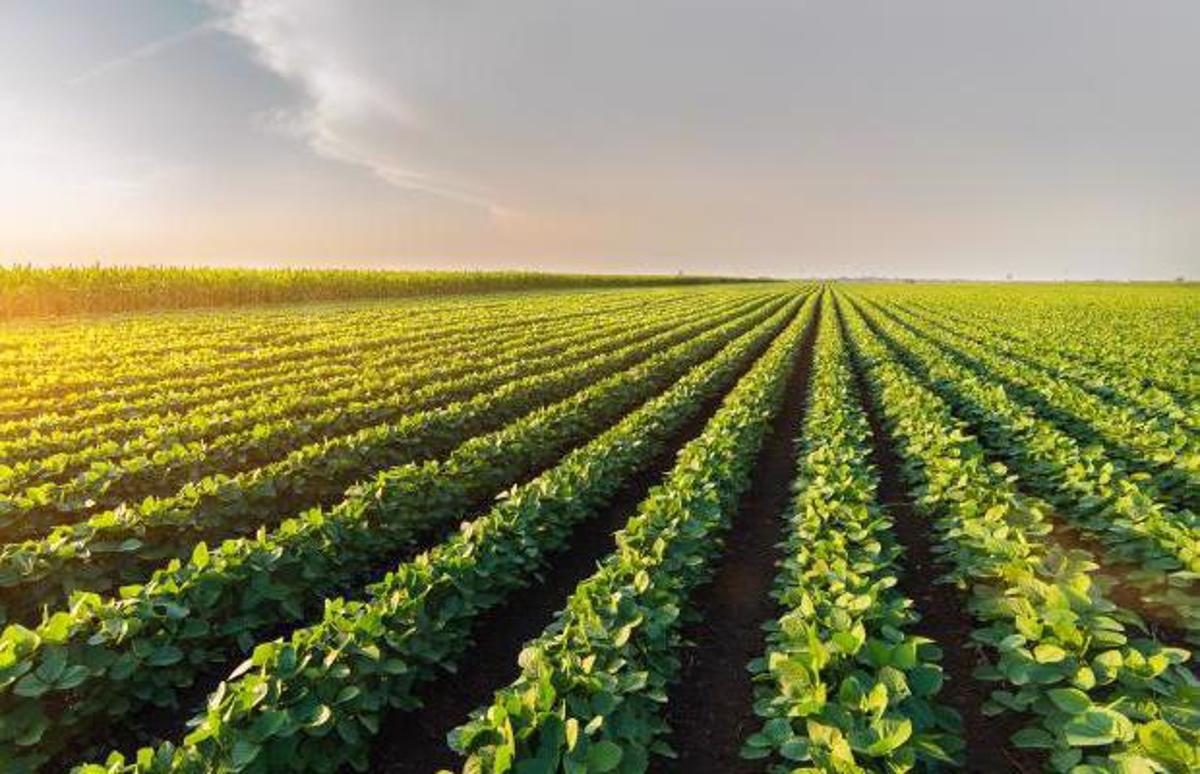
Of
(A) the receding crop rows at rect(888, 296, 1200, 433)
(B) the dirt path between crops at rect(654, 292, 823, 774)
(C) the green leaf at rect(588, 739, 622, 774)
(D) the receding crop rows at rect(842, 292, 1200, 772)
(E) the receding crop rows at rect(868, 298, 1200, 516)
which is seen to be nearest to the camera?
(C) the green leaf at rect(588, 739, 622, 774)

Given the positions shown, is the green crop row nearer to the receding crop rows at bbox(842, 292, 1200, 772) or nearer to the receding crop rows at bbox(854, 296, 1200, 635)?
the receding crop rows at bbox(842, 292, 1200, 772)

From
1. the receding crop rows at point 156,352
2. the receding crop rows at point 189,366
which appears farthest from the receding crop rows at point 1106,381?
the receding crop rows at point 156,352

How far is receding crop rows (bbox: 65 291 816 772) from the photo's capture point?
12.2ft

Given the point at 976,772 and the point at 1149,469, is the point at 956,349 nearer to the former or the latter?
the point at 1149,469

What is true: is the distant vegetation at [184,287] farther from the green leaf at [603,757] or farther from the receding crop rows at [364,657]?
the green leaf at [603,757]

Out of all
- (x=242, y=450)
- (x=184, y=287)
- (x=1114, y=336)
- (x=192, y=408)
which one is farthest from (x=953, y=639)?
(x=184, y=287)

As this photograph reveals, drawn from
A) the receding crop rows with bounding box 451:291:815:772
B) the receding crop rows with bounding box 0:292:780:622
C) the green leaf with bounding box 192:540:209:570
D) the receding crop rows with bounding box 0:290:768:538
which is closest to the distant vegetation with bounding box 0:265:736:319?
the receding crop rows with bounding box 0:290:768:538

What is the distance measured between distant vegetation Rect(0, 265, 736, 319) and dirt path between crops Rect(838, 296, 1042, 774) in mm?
36974

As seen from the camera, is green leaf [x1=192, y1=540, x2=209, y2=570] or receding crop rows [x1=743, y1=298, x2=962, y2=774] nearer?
receding crop rows [x1=743, y1=298, x2=962, y2=774]

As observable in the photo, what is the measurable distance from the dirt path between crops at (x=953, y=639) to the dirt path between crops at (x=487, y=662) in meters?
3.01

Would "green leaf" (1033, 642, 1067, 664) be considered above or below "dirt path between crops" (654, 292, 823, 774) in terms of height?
above

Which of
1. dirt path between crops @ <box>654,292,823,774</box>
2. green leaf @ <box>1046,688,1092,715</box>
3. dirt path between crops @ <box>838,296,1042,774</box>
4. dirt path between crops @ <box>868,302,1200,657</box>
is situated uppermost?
green leaf @ <box>1046,688,1092,715</box>

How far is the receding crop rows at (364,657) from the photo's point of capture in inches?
146

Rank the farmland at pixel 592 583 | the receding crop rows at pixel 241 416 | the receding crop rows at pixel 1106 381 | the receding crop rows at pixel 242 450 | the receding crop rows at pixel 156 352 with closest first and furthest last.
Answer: the farmland at pixel 592 583, the receding crop rows at pixel 242 450, the receding crop rows at pixel 241 416, the receding crop rows at pixel 1106 381, the receding crop rows at pixel 156 352
